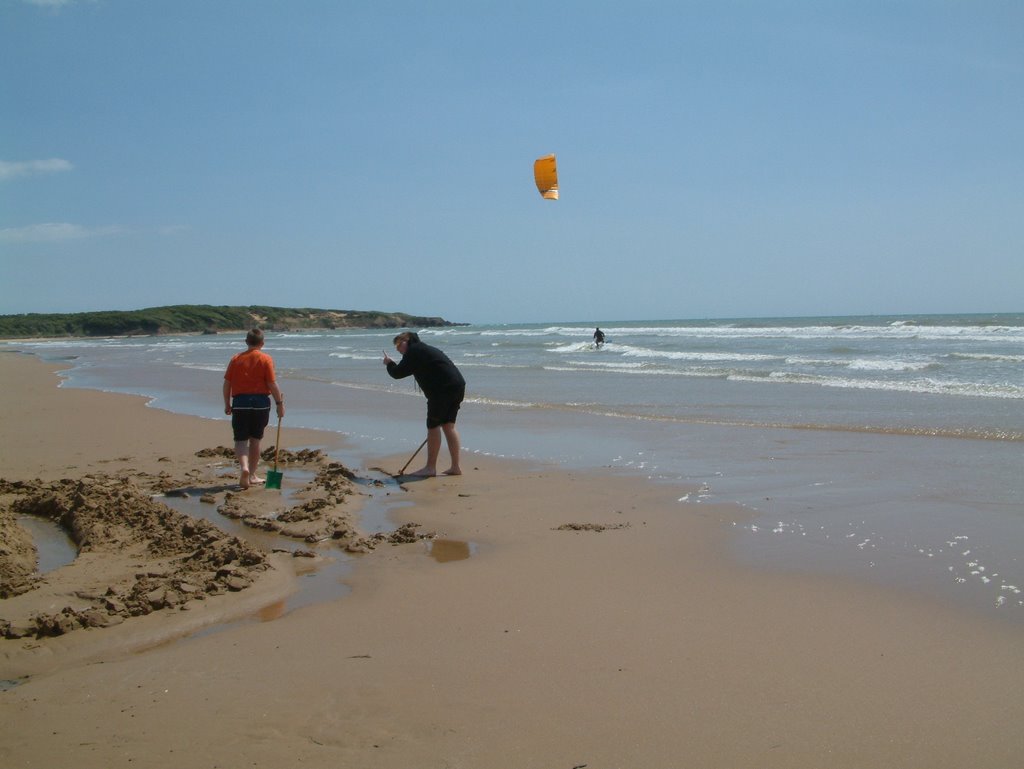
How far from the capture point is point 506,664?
11.3 ft

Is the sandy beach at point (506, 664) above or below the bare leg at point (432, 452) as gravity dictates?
below

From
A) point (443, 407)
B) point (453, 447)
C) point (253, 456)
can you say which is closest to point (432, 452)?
point (453, 447)

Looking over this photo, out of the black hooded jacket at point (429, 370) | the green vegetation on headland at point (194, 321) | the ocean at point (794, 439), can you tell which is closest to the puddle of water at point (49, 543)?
the ocean at point (794, 439)

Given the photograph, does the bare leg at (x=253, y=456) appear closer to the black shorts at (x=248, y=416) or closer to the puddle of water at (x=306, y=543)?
the black shorts at (x=248, y=416)

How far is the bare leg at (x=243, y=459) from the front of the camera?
734 cm

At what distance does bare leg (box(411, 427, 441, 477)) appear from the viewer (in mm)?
8039

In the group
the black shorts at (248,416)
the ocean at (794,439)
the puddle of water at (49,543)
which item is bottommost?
the puddle of water at (49,543)

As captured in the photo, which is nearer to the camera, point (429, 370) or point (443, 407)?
point (443, 407)

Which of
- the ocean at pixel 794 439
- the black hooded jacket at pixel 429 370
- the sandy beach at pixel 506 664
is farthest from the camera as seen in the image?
the black hooded jacket at pixel 429 370

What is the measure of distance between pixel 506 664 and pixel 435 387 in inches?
197

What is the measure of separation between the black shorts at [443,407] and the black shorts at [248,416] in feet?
5.05

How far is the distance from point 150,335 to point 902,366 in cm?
8366

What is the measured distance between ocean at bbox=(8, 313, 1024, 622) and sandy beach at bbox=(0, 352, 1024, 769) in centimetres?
54

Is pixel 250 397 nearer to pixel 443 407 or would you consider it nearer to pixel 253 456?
pixel 253 456
